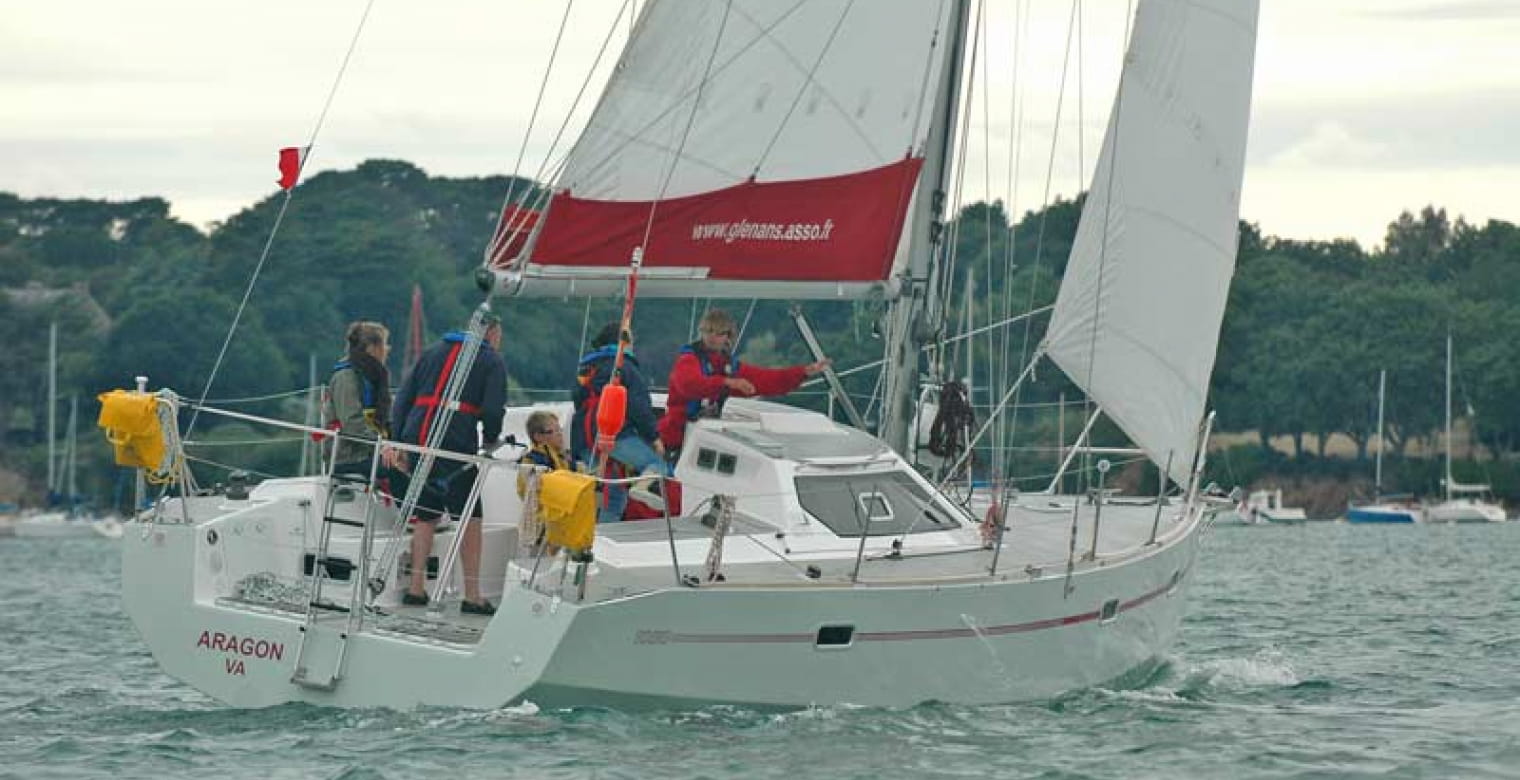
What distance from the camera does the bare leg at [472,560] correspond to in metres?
14.7

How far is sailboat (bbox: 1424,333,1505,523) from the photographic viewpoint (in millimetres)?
75500

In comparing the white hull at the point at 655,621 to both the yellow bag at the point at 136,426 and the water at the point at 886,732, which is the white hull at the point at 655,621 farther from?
the yellow bag at the point at 136,426

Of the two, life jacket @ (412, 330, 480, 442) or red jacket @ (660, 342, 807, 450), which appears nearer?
life jacket @ (412, 330, 480, 442)

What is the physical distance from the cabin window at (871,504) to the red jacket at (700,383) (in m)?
0.95

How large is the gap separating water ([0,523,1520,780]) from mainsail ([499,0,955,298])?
3124 mm

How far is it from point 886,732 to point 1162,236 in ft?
16.3

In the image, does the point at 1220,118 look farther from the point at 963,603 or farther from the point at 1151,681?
the point at 963,603

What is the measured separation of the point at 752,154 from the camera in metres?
16.4

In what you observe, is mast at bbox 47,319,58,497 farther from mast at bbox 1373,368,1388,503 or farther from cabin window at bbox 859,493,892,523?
cabin window at bbox 859,493,892,523

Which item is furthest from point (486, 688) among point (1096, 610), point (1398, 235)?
point (1398, 235)

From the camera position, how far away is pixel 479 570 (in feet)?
48.6

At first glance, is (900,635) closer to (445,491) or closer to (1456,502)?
(445,491)

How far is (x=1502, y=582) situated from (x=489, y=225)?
63193mm

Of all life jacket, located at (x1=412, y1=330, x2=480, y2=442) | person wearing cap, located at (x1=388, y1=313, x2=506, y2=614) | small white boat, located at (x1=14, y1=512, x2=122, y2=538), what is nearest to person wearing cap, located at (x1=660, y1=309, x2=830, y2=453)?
person wearing cap, located at (x1=388, y1=313, x2=506, y2=614)
